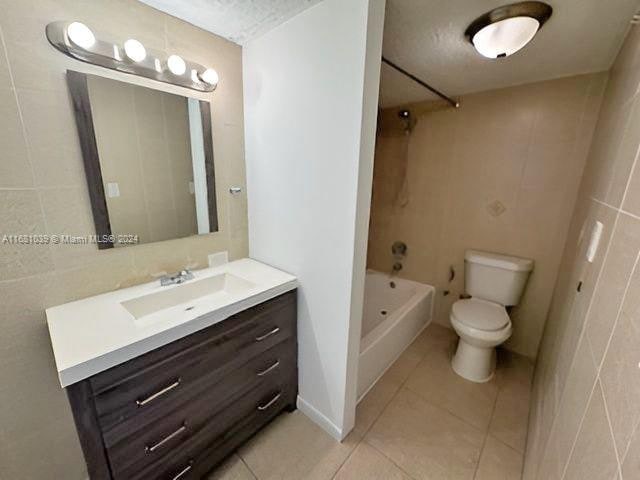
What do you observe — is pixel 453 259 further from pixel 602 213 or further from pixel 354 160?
pixel 354 160

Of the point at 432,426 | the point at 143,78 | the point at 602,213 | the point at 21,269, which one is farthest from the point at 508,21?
the point at 21,269

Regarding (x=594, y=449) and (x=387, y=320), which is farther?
(x=387, y=320)

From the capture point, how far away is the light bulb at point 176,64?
120cm

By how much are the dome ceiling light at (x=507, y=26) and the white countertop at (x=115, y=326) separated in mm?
1448

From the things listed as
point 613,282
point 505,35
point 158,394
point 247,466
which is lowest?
point 247,466

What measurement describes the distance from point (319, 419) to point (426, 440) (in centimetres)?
59

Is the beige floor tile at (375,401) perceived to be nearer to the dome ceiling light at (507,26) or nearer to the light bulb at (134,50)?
the dome ceiling light at (507,26)

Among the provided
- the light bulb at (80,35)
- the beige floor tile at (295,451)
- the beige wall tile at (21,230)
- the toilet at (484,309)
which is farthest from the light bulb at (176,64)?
the toilet at (484,309)

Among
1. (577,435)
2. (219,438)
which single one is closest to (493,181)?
(577,435)

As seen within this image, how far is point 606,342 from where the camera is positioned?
0.66m

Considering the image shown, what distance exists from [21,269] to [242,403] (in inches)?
41.4

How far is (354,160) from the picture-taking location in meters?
1.07

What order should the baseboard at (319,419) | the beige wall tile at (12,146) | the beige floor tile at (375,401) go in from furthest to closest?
the beige floor tile at (375,401) < the baseboard at (319,419) < the beige wall tile at (12,146)

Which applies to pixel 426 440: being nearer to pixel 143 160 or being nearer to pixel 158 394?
pixel 158 394
